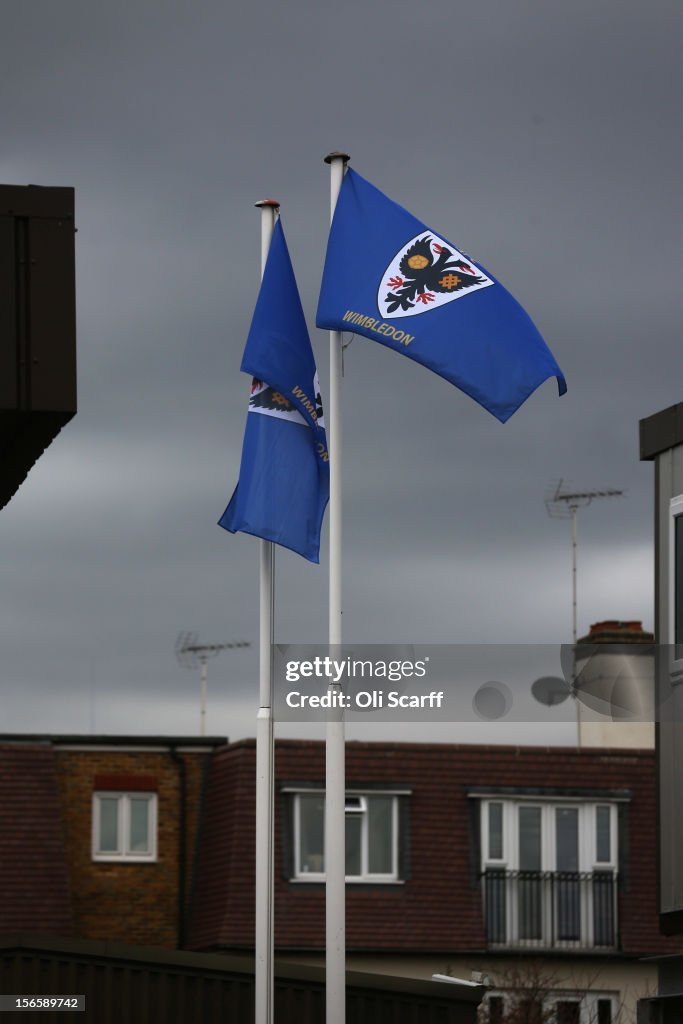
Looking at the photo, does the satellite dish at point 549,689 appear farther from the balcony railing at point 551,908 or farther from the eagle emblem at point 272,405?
the balcony railing at point 551,908

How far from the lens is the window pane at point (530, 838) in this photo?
132 ft

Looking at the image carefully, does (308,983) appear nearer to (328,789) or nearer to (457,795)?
(328,789)

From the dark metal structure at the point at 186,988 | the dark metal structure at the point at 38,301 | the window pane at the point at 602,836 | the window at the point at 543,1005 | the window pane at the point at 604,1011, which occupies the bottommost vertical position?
the window pane at the point at 604,1011

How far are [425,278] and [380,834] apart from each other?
24.3 m

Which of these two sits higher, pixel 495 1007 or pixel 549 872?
pixel 549 872

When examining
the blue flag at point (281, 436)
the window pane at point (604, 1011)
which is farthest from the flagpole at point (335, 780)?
the window pane at point (604, 1011)

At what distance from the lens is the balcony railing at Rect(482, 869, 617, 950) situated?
129 feet

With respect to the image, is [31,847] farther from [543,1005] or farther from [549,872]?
[549,872]

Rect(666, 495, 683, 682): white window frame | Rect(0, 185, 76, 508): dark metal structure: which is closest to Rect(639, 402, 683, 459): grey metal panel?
Rect(666, 495, 683, 682): white window frame

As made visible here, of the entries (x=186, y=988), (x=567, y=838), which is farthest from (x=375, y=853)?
(x=186, y=988)

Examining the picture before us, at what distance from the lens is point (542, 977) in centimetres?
3794

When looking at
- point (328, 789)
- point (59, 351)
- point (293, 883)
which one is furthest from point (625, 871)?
point (59, 351)

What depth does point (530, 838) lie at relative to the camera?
40438 mm

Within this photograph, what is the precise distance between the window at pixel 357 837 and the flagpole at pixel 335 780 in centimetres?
2235
